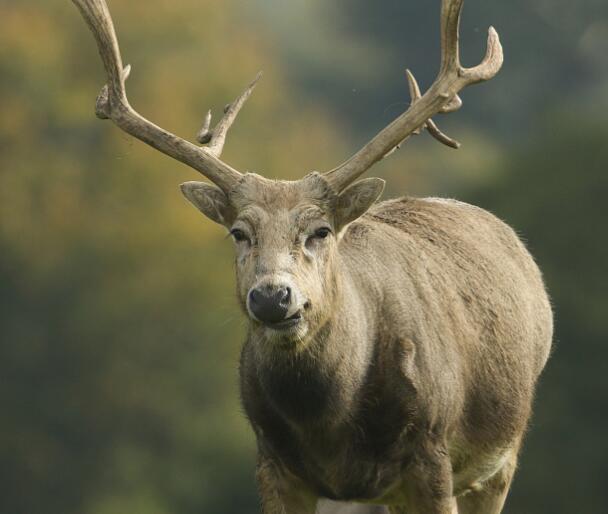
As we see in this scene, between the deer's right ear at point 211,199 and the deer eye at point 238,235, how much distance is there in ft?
1.13

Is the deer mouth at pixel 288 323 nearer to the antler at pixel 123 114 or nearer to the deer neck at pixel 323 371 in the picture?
the deer neck at pixel 323 371

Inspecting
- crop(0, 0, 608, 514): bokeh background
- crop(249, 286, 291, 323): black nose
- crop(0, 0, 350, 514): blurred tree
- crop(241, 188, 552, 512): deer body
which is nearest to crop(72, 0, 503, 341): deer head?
crop(249, 286, 291, 323): black nose

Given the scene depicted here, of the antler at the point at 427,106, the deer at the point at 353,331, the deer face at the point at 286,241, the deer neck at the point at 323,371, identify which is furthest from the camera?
the antler at the point at 427,106

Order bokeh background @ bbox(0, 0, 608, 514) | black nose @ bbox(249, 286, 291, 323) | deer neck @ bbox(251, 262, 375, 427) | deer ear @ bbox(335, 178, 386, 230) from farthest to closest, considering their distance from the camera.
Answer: bokeh background @ bbox(0, 0, 608, 514) < deer ear @ bbox(335, 178, 386, 230) < deer neck @ bbox(251, 262, 375, 427) < black nose @ bbox(249, 286, 291, 323)

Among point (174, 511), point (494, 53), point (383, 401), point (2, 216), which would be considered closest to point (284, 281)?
point (383, 401)

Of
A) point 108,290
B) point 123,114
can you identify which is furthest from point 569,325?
point 123,114

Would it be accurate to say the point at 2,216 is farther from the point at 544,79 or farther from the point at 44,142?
the point at 544,79

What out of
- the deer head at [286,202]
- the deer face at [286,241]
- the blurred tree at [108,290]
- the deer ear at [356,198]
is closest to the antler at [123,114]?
the deer head at [286,202]

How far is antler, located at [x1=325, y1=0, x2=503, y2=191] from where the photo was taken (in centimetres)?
1301

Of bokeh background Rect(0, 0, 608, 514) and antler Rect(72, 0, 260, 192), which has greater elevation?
antler Rect(72, 0, 260, 192)

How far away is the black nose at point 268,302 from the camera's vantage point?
11891mm

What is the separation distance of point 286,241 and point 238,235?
0.40m

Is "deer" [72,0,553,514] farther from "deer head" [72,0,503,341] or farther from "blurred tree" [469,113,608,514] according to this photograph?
"blurred tree" [469,113,608,514]

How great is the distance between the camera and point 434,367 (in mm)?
13352
